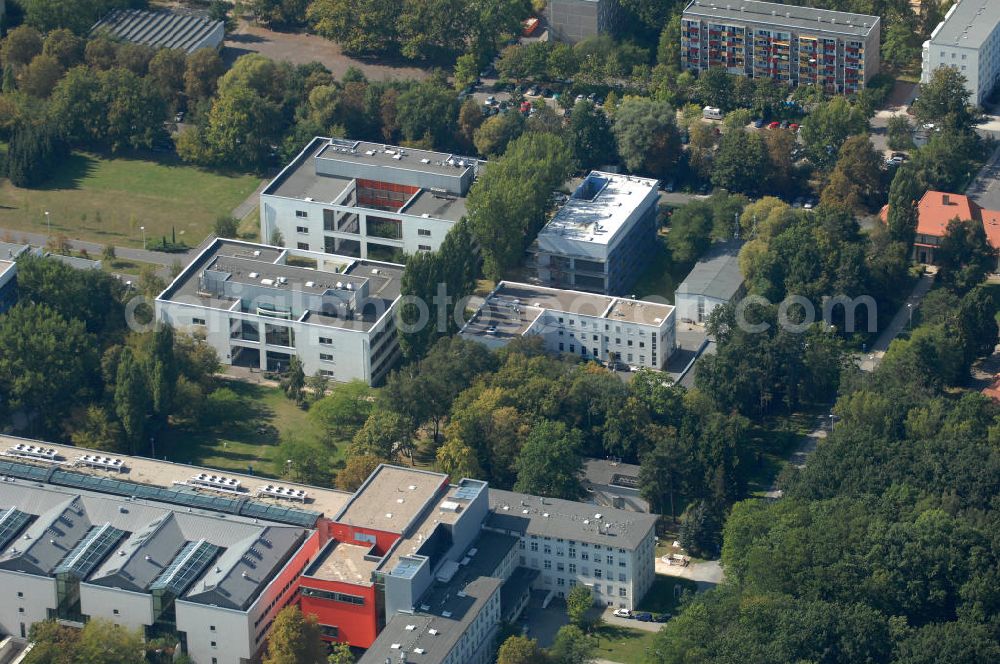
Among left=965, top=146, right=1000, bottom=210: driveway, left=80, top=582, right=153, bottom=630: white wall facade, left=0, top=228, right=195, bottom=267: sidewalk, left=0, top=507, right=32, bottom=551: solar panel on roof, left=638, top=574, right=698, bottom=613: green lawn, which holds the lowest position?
left=638, top=574, right=698, bottom=613: green lawn

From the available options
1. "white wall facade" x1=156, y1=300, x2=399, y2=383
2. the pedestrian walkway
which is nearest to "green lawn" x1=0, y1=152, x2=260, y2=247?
"white wall facade" x1=156, y1=300, x2=399, y2=383

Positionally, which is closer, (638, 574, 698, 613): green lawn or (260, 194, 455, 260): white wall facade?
(638, 574, 698, 613): green lawn

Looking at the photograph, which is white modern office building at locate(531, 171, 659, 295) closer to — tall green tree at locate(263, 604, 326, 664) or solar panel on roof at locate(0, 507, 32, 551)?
tall green tree at locate(263, 604, 326, 664)

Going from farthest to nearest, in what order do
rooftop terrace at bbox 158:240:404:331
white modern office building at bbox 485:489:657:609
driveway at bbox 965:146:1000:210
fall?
driveway at bbox 965:146:1000:210
rooftop terrace at bbox 158:240:404:331
white modern office building at bbox 485:489:657:609

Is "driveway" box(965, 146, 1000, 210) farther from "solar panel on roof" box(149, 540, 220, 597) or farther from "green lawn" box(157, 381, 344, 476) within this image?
"solar panel on roof" box(149, 540, 220, 597)

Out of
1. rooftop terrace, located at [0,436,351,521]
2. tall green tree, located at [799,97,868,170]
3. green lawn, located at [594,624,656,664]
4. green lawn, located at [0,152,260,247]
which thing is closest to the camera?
green lawn, located at [594,624,656,664]

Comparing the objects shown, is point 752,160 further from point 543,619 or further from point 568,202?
point 543,619

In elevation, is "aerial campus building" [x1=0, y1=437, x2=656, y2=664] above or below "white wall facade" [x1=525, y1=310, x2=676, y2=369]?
above
